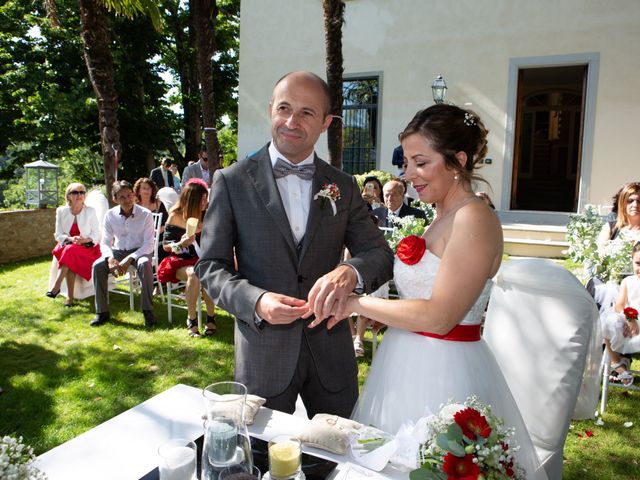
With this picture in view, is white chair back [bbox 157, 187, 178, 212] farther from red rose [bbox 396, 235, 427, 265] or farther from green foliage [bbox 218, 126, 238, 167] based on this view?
green foliage [bbox 218, 126, 238, 167]

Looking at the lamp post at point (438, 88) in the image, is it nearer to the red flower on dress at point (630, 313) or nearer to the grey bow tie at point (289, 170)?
the red flower on dress at point (630, 313)

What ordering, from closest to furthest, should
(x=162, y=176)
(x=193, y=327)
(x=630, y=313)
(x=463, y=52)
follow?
(x=630, y=313), (x=193, y=327), (x=162, y=176), (x=463, y=52)

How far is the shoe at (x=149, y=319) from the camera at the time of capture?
6.66m

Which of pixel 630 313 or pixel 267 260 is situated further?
pixel 630 313

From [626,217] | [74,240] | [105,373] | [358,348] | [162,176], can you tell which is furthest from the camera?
[162,176]

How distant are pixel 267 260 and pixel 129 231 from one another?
5713 mm

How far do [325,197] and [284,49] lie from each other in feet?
48.5

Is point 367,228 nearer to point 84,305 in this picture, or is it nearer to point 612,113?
point 84,305

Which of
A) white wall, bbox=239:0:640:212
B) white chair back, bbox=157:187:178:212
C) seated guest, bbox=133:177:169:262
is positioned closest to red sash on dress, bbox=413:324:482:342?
seated guest, bbox=133:177:169:262

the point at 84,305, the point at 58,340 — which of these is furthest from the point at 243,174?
the point at 84,305

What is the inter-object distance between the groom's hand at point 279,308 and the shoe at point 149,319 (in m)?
5.20

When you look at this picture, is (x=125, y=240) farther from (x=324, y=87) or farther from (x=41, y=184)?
(x=41, y=184)

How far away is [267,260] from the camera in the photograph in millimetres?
2193

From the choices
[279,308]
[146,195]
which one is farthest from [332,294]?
[146,195]
